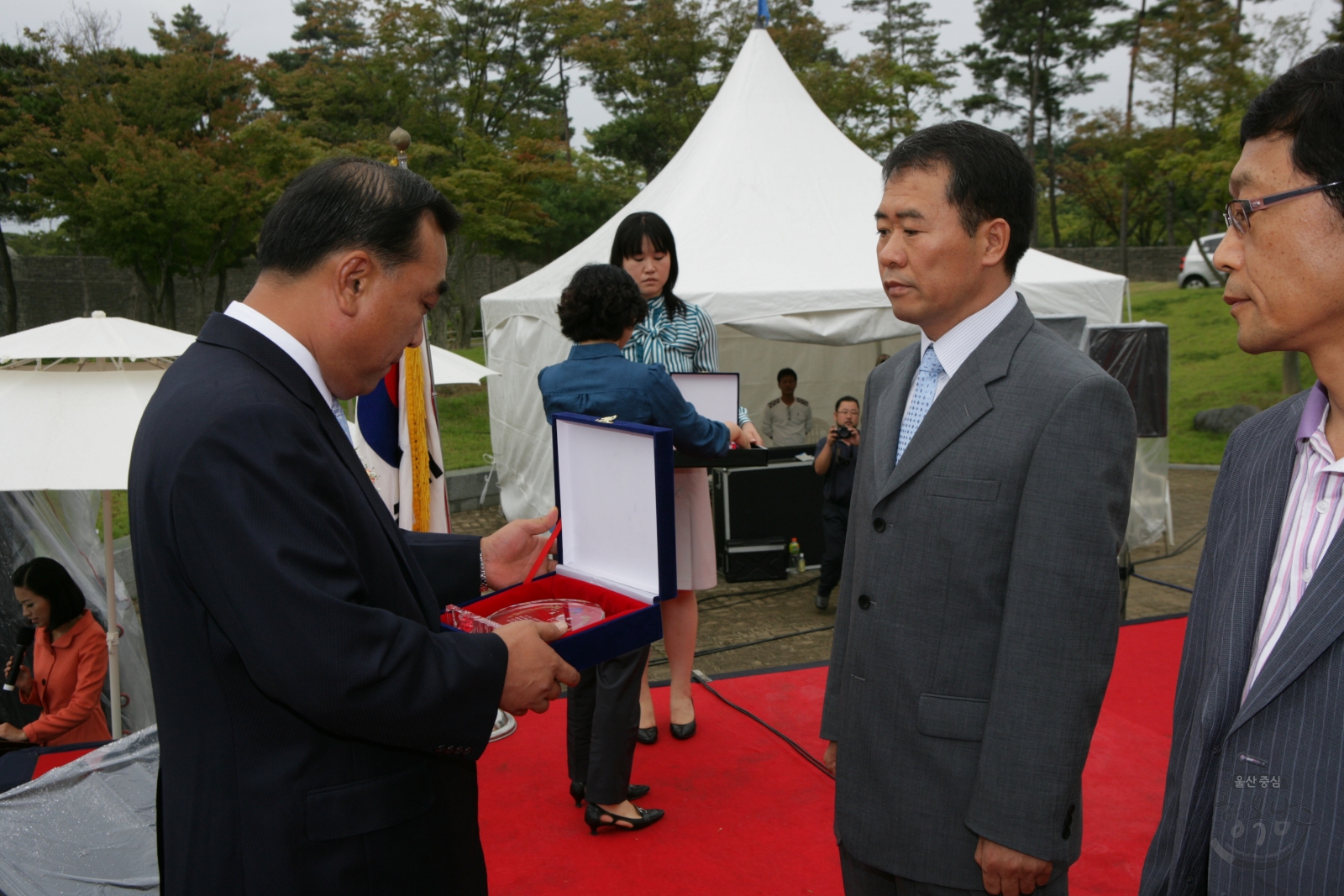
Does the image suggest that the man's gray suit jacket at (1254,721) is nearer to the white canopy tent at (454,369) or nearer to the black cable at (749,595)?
the black cable at (749,595)

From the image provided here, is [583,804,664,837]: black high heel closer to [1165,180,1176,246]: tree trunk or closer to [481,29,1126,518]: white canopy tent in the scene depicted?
[481,29,1126,518]: white canopy tent

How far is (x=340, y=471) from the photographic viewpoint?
4.36 feet

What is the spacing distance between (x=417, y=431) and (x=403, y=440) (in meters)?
0.07

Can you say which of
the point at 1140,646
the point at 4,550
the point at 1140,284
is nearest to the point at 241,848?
the point at 4,550

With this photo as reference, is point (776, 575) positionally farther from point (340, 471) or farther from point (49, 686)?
point (340, 471)

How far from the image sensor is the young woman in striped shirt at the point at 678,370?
3529 mm

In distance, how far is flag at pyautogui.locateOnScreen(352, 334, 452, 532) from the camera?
3311 millimetres

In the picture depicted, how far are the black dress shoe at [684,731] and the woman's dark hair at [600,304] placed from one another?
1.65 metres

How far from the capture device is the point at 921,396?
5.97 feet

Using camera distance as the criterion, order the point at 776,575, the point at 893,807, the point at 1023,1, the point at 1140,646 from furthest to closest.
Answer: the point at 1023,1 < the point at 776,575 < the point at 1140,646 < the point at 893,807

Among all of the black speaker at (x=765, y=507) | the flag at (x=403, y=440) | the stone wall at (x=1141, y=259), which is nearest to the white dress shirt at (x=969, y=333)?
the flag at (x=403, y=440)

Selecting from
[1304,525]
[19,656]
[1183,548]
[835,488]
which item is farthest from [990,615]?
[1183,548]

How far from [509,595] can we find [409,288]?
3.04 ft

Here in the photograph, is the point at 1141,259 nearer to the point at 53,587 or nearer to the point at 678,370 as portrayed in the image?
the point at 678,370
